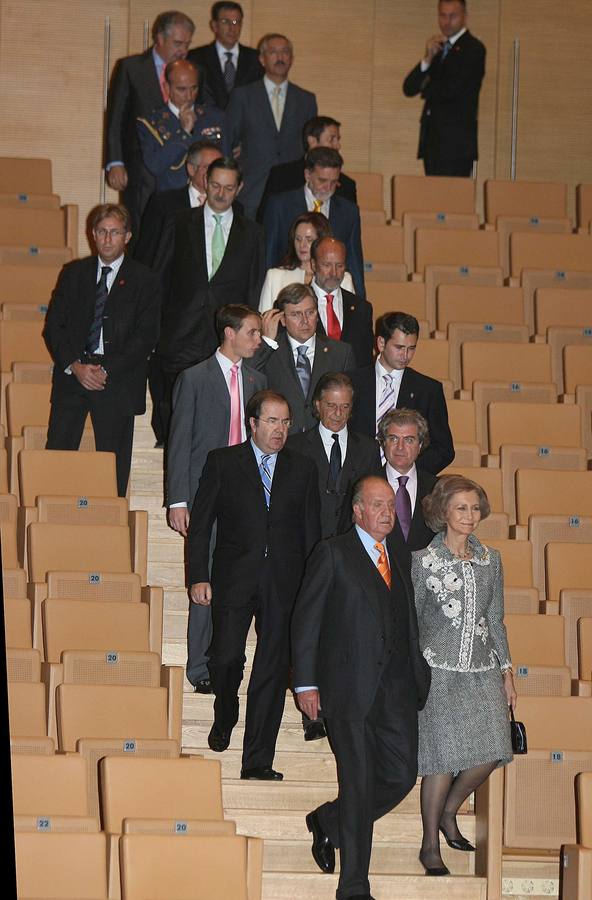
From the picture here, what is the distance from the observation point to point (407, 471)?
A: 383 centimetres

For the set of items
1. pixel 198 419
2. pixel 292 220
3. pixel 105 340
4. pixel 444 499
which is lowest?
pixel 444 499

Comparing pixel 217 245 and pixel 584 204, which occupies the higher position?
pixel 584 204

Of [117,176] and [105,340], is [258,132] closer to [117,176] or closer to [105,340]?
[117,176]

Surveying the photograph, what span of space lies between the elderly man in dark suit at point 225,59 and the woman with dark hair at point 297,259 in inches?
69.0

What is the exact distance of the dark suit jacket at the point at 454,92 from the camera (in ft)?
21.4

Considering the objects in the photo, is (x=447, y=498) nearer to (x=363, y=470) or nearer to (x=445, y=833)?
(x=363, y=470)

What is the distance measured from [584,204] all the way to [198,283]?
282 cm

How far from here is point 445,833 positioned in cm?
354

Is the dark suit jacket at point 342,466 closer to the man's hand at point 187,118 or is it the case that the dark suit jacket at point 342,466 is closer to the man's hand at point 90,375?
the man's hand at point 90,375

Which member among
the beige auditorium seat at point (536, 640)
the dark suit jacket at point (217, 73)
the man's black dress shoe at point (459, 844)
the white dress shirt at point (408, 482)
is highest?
the dark suit jacket at point (217, 73)

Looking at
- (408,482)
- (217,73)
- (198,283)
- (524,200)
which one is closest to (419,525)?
A: (408,482)

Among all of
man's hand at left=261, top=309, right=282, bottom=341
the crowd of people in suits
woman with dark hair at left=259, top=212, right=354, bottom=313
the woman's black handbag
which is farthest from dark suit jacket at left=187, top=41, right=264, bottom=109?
the woman's black handbag

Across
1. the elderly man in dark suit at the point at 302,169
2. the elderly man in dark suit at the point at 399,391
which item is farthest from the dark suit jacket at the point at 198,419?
the elderly man in dark suit at the point at 302,169

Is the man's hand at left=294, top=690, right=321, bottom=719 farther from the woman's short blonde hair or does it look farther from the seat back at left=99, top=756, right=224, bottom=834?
the woman's short blonde hair
